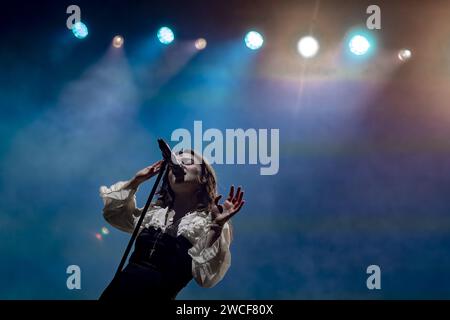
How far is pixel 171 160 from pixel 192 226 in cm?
35

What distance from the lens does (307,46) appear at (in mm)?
3910

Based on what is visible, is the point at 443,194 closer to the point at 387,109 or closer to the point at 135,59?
the point at 387,109

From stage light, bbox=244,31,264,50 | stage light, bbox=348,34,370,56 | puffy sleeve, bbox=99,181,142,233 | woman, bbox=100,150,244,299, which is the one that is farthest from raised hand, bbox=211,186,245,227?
stage light, bbox=348,34,370,56

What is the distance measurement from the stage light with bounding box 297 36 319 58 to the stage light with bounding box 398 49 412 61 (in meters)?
0.52

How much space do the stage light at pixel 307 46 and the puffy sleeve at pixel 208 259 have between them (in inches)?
57.2

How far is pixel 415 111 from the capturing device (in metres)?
3.98

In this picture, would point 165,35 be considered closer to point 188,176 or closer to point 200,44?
point 200,44

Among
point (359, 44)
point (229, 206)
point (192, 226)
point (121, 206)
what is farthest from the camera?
point (359, 44)

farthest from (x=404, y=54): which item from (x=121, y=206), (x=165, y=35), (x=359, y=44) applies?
(x=121, y=206)

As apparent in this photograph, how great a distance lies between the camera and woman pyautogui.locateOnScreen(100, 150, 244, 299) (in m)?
2.94

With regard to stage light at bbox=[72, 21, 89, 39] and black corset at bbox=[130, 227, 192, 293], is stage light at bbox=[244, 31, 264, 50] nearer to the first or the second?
stage light at bbox=[72, 21, 89, 39]

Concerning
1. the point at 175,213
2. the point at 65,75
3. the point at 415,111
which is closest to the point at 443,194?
the point at 415,111

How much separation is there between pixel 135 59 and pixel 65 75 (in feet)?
1.45

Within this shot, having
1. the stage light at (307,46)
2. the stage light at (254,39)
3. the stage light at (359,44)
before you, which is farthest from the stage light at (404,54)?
the stage light at (254,39)
